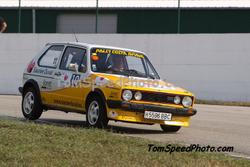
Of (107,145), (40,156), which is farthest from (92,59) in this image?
(40,156)

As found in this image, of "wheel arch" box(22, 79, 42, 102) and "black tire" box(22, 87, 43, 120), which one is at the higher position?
"wheel arch" box(22, 79, 42, 102)

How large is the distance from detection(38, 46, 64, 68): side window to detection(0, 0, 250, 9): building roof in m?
19.3

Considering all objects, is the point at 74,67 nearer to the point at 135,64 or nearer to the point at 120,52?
the point at 120,52

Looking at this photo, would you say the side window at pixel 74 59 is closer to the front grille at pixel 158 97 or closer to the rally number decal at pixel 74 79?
the rally number decal at pixel 74 79

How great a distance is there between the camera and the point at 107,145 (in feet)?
32.8

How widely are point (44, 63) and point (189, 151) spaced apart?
5.72 meters

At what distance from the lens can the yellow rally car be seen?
1255 centimetres

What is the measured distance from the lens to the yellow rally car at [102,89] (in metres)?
12.5

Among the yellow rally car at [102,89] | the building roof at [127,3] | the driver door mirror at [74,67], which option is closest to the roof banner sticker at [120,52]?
the yellow rally car at [102,89]

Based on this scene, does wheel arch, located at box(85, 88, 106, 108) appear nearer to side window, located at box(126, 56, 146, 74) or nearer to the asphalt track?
the asphalt track

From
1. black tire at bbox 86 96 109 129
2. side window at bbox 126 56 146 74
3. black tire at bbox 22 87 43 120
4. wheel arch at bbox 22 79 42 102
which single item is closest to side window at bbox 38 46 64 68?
wheel arch at bbox 22 79 42 102

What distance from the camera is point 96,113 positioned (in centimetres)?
1278

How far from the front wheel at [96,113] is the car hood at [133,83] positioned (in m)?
0.37

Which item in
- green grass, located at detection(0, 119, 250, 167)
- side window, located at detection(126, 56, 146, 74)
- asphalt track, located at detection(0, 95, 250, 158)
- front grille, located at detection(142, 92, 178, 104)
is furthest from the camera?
side window, located at detection(126, 56, 146, 74)
